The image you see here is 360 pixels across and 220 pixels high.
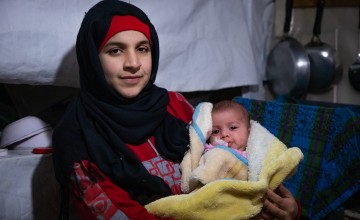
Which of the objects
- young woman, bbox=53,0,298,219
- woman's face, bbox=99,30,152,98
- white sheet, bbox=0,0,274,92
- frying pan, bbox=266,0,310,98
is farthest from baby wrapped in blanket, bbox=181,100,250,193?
frying pan, bbox=266,0,310,98

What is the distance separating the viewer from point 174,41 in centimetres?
161

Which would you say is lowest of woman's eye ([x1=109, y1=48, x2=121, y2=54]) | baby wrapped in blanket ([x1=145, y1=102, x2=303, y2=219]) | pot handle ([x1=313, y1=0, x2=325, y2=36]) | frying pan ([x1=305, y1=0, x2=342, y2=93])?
baby wrapped in blanket ([x1=145, y1=102, x2=303, y2=219])

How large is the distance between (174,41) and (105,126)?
738 millimetres

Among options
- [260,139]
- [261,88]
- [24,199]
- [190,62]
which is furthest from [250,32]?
[24,199]

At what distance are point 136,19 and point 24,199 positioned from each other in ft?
2.34

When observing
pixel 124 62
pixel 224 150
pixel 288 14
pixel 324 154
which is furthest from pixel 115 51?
pixel 288 14

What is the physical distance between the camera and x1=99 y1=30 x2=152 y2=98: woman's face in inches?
38.9

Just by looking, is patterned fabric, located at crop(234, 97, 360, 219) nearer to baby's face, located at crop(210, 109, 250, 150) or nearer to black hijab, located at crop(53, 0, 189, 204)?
baby's face, located at crop(210, 109, 250, 150)

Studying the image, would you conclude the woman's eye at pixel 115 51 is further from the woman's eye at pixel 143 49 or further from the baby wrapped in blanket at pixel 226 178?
the baby wrapped in blanket at pixel 226 178

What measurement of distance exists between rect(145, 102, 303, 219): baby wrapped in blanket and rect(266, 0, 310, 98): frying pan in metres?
1.00

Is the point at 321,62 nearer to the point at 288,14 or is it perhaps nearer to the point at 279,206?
the point at 288,14

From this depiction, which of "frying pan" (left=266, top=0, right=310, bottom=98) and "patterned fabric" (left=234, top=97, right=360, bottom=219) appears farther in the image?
"frying pan" (left=266, top=0, right=310, bottom=98)

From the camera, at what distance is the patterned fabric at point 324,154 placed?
1295 mm

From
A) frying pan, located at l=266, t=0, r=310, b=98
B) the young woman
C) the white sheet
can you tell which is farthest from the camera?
frying pan, located at l=266, t=0, r=310, b=98
